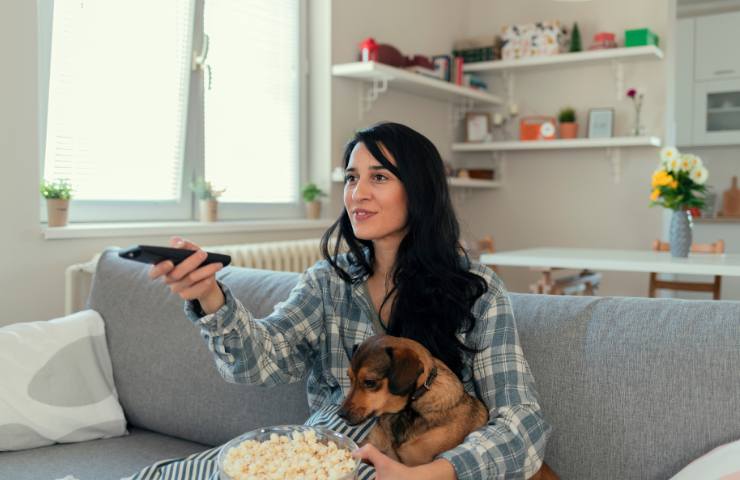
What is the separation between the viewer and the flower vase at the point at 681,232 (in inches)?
135

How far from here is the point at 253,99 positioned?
3734 mm

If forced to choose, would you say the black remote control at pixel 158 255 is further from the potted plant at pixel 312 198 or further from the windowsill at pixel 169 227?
the potted plant at pixel 312 198

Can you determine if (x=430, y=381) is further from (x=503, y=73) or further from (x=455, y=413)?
(x=503, y=73)

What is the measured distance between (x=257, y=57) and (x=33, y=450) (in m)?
2.45

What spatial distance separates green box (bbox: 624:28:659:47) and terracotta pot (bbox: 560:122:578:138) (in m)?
0.60

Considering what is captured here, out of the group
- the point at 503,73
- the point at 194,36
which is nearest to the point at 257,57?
the point at 194,36

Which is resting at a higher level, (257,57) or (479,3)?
(479,3)

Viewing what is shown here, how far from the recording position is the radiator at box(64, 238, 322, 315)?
259cm

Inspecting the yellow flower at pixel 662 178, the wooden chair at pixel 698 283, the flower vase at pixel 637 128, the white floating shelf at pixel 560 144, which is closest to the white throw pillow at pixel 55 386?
the yellow flower at pixel 662 178

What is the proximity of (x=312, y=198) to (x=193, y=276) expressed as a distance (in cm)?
266

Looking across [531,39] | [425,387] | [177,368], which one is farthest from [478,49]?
[425,387]

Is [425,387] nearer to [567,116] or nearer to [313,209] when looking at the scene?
[313,209]

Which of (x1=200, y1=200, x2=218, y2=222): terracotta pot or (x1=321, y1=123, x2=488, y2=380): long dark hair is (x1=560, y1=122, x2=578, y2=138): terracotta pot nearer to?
(x1=200, y1=200, x2=218, y2=222): terracotta pot

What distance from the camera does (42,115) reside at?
272 centimetres
